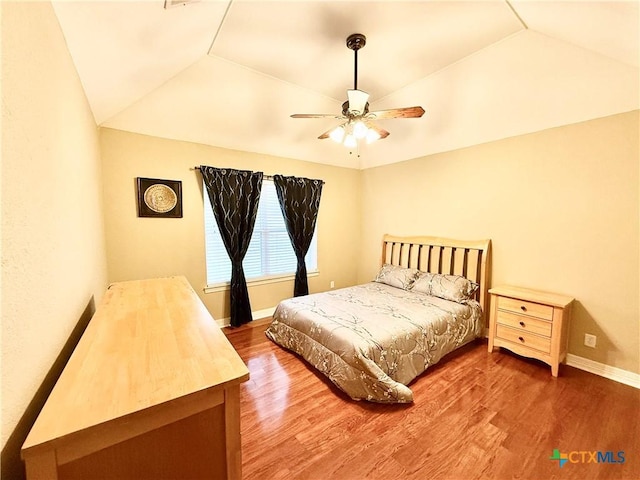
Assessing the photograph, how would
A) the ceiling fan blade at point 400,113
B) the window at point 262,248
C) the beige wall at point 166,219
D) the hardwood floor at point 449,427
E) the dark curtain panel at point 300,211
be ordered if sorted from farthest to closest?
the dark curtain panel at point 300,211 < the window at point 262,248 < the beige wall at point 166,219 < the ceiling fan blade at point 400,113 < the hardwood floor at point 449,427

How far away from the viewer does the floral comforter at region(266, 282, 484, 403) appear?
6.52ft

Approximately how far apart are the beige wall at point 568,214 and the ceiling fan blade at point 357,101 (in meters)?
1.81

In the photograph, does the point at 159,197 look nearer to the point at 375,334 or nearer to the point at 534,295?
the point at 375,334

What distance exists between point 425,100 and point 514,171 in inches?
48.4

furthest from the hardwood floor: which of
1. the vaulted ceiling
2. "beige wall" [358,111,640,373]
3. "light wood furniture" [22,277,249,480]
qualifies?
the vaulted ceiling

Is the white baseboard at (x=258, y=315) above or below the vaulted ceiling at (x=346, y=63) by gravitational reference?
below

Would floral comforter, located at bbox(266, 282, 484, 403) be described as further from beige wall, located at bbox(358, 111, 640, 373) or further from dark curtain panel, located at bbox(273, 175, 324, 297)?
dark curtain panel, located at bbox(273, 175, 324, 297)

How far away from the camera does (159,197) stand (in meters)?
2.95

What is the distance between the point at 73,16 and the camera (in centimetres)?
119

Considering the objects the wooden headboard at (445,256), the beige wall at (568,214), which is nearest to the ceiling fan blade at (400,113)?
the beige wall at (568,214)

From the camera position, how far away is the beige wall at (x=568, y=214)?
222cm

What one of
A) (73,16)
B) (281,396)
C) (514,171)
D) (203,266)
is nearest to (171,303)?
(281,396)

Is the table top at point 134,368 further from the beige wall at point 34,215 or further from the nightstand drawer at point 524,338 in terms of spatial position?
the nightstand drawer at point 524,338

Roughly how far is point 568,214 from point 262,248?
3.46 meters
